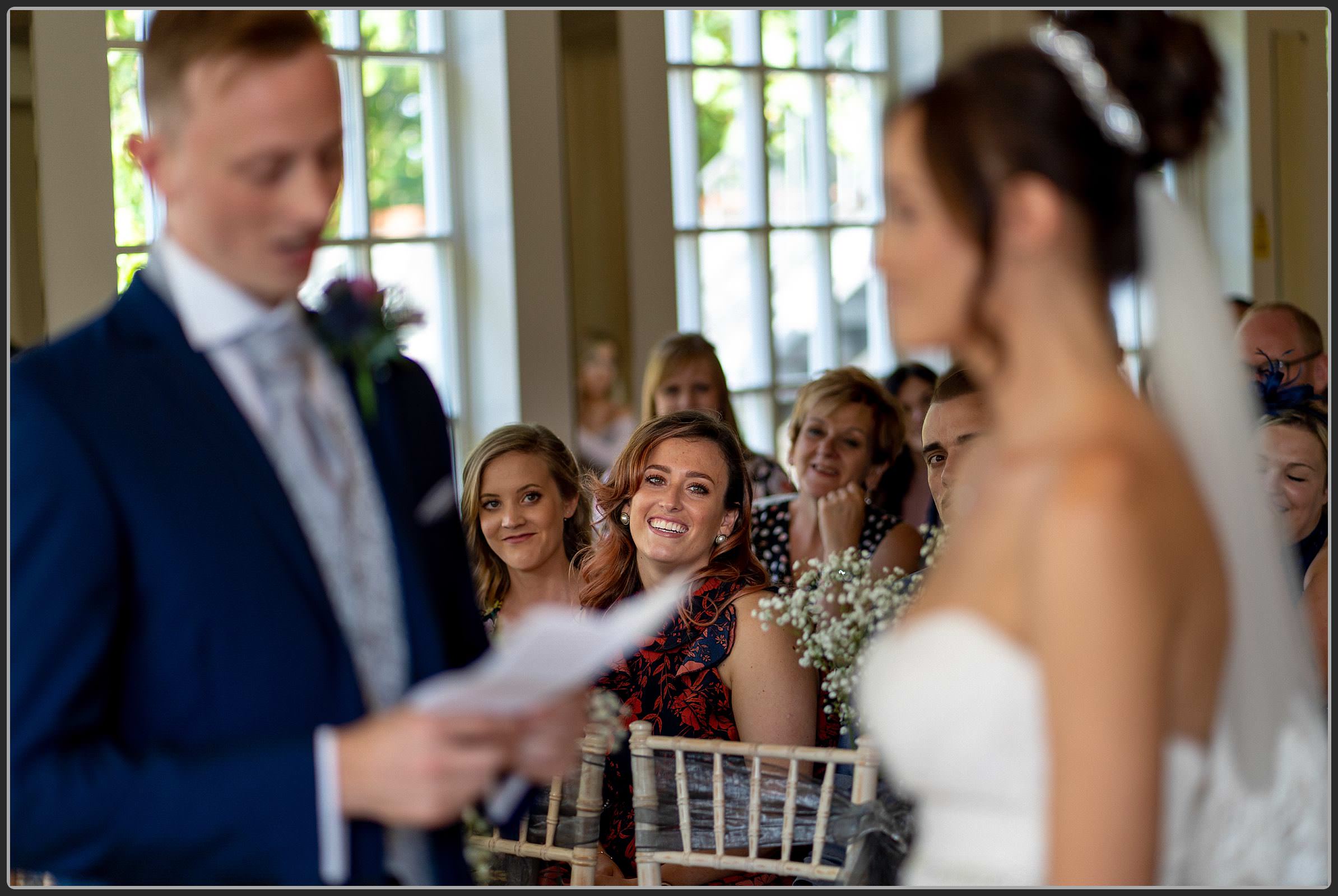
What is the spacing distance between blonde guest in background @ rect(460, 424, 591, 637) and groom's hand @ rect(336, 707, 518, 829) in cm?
196

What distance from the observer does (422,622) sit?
4.52ft

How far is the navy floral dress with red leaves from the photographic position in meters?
2.87

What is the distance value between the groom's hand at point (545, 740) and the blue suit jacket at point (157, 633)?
0.53 feet

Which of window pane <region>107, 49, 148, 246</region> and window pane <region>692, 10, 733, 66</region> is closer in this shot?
window pane <region>107, 49, 148, 246</region>

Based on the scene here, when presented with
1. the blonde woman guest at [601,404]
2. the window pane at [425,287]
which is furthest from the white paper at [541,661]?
the blonde woman guest at [601,404]

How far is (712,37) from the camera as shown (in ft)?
21.6

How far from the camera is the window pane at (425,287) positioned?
5559 millimetres

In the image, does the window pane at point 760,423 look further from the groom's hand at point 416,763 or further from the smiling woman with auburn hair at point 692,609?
the groom's hand at point 416,763

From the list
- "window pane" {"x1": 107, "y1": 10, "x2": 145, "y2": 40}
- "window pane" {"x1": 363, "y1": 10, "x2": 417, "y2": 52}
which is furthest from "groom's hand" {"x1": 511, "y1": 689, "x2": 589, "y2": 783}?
"window pane" {"x1": 363, "y1": 10, "x2": 417, "y2": 52}

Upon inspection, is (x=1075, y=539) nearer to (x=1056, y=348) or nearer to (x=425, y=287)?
(x=1056, y=348)

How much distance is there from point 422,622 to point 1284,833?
3.16 feet

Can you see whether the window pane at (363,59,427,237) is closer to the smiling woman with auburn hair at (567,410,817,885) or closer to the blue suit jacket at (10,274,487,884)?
the smiling woman with auburn hair at (567,410,817,885)

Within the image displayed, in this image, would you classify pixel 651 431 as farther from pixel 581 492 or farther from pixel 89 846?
pixel 89 846

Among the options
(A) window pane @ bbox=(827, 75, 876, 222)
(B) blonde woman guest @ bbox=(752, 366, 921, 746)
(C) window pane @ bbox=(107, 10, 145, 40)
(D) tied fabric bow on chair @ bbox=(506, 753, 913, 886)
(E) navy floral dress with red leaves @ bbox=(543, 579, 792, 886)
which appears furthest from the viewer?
(A) window pane @ bbox=(827, 75, 876, 222)
